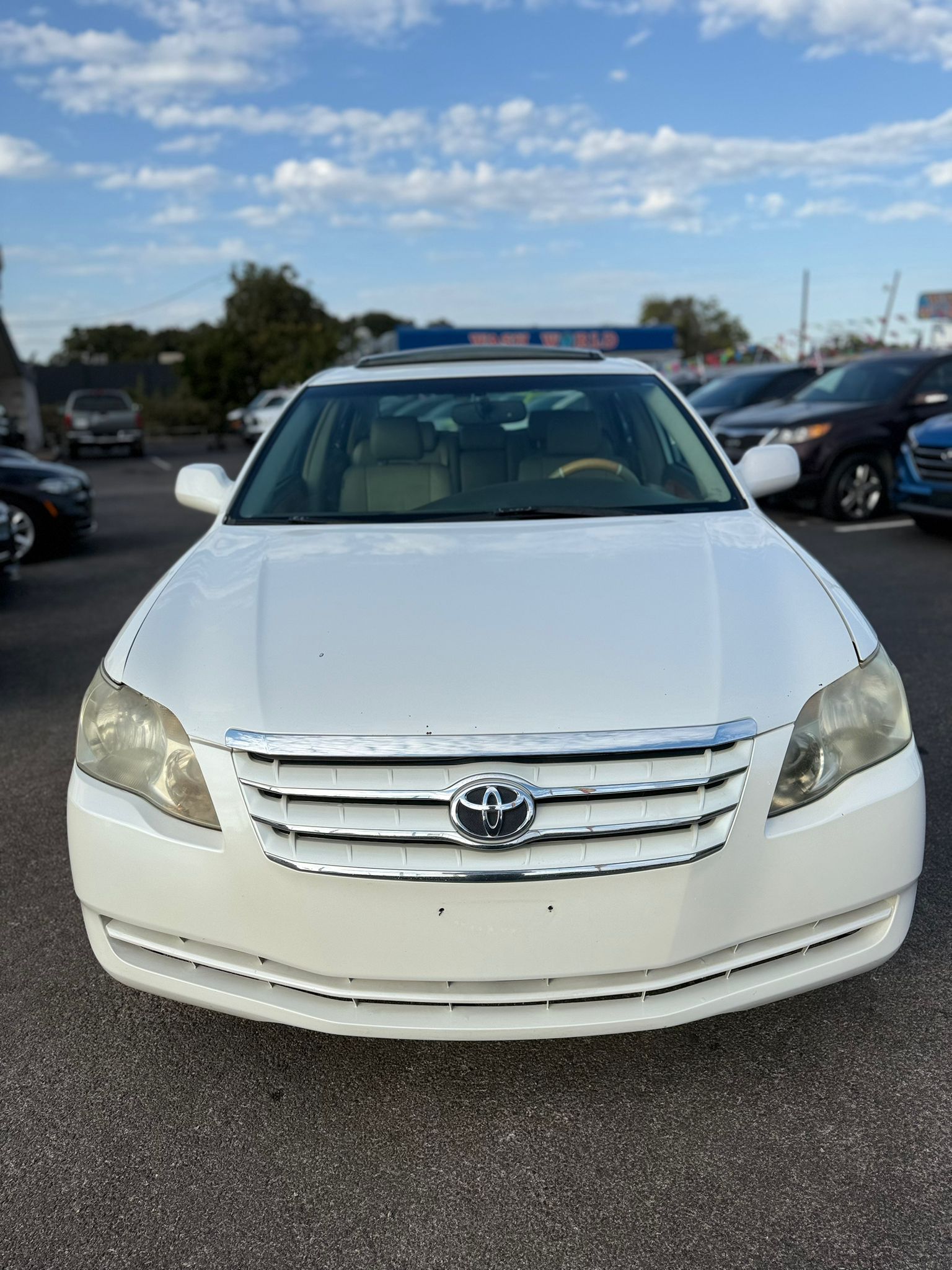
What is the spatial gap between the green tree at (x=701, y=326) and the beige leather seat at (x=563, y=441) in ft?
288

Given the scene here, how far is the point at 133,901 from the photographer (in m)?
2.25

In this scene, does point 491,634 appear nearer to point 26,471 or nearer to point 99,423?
point 26,471

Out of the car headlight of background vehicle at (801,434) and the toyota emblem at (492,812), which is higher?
the toyota emblem at (492,812)

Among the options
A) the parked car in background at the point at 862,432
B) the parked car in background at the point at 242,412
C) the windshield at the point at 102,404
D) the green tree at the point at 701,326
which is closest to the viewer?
the parked car in background at the point at 862,432

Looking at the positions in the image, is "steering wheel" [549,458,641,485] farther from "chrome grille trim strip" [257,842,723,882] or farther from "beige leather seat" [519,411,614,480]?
"chrome grille trim strip" [257,842,723,882]

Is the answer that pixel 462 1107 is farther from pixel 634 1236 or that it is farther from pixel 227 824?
pixel 227 824

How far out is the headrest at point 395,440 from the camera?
3795mm

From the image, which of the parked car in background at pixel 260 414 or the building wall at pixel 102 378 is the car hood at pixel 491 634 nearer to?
the parked car in background at pixel 260 414

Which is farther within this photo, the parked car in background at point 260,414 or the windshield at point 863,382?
the parked car in background at point 260,414

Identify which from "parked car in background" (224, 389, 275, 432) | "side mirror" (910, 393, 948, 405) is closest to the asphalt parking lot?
"side mirror" (910, 393, 948, 405)

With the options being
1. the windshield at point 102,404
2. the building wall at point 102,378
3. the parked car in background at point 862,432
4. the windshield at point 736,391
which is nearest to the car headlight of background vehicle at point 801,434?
the parked car in background at point 862,432

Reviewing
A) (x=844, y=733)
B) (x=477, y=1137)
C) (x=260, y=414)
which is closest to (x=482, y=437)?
(x=844, y=733)

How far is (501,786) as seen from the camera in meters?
2.07

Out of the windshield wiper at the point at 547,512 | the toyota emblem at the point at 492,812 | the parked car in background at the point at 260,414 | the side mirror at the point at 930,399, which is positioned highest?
the windshield wiper at the point at 547,512
